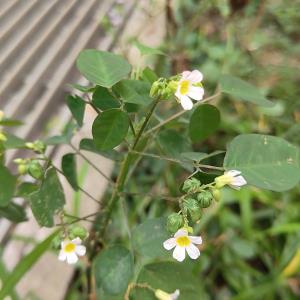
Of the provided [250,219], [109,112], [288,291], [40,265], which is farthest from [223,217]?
[109,112]

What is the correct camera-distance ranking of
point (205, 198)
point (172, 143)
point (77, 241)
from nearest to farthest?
1. point (205, 198)
2. point (77, 241)
3. point (172, 143)

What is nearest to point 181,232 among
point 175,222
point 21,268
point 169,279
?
point 175,222

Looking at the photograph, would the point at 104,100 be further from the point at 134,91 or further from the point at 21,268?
the point at 21,268

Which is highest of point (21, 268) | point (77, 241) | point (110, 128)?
point (110, 128)

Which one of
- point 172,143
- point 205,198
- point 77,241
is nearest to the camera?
point 205,198

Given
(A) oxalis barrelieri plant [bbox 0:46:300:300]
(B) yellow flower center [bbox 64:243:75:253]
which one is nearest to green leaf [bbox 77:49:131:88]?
(A) oxalis barrelieri plant [bbox 0:46:300:300]

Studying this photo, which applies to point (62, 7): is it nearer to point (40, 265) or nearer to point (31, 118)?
point (31, 118)

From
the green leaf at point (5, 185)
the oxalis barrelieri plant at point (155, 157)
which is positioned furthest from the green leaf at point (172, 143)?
the green leaf at point (5, 185)

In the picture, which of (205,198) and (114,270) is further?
(114,270)
